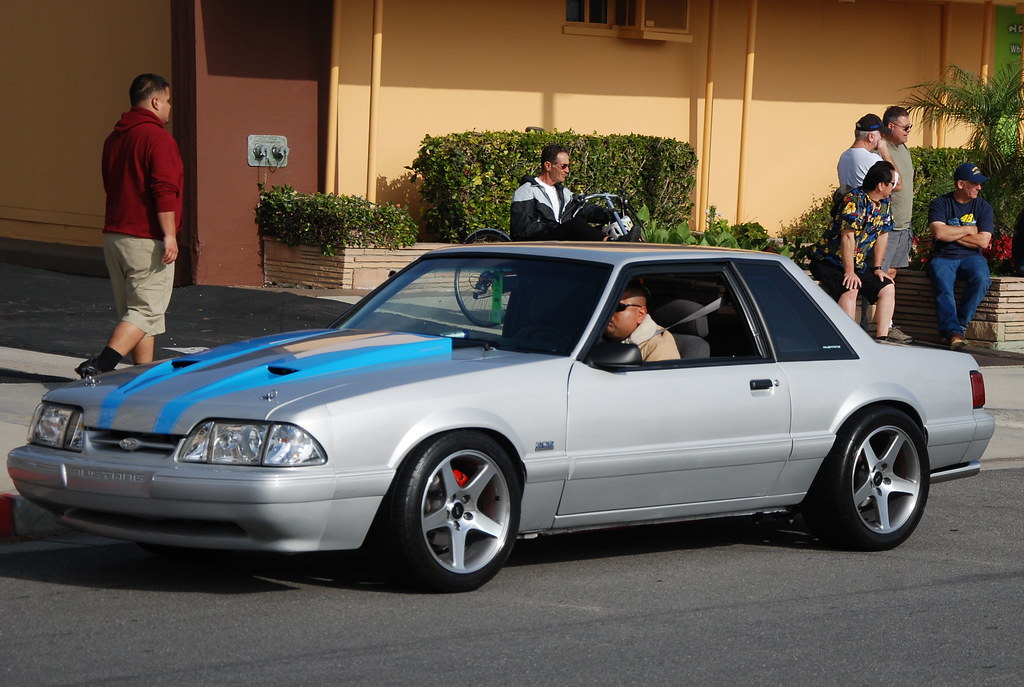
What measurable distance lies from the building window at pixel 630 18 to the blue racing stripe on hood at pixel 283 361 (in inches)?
485

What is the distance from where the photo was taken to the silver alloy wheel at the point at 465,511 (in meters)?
5.97

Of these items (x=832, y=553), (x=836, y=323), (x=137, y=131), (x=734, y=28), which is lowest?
(x=832, y=553)

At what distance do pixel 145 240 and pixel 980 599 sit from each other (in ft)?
18.5

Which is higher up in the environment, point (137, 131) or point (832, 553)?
point (137, 131)

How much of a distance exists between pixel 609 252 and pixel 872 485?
162cm

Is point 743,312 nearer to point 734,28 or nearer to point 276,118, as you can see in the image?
point 276,118

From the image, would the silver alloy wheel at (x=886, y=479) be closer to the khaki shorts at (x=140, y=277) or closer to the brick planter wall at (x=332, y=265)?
the khaki shorts at (x=140, y=277)

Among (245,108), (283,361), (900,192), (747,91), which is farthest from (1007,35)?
(283,361)

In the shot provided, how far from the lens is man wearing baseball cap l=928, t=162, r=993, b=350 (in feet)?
46.8

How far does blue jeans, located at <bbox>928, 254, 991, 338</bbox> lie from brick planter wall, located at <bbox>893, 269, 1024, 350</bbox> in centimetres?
36

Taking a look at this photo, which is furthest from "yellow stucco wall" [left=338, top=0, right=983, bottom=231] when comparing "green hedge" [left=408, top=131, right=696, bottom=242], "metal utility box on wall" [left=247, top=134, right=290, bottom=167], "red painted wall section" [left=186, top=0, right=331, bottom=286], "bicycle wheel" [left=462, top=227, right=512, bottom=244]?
"bicycle wheel" [left=462, top=227, right=512, bottom=244]

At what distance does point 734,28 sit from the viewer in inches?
775

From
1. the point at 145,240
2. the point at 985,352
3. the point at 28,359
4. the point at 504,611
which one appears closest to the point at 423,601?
the point at 504,611

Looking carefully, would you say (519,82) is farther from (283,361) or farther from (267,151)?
(283,361)
